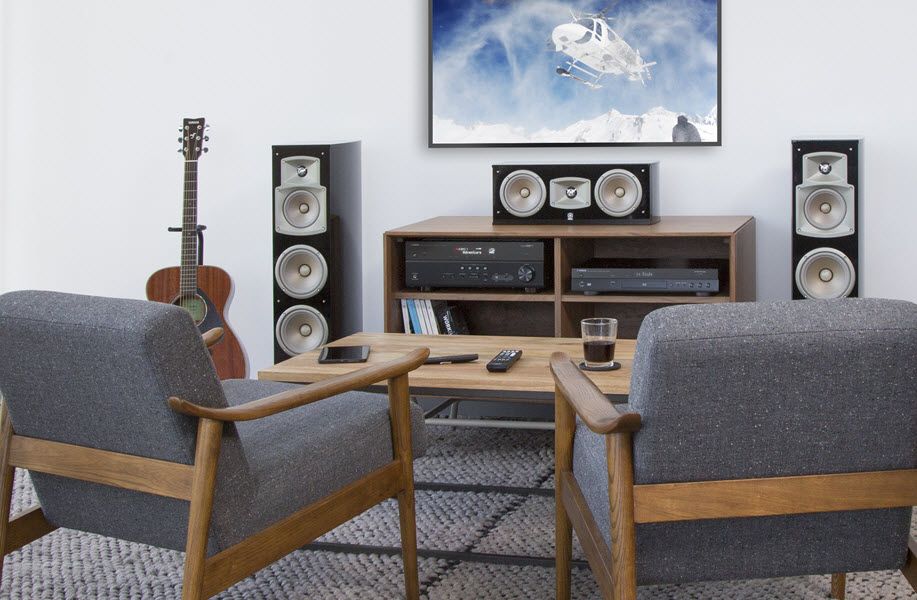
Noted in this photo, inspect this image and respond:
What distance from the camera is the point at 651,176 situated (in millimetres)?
4094

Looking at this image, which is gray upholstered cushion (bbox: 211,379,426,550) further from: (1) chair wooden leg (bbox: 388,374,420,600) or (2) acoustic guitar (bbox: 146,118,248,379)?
(2) acoustic guitar (bbox: 146,118,248,379)

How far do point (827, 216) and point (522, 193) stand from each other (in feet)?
3.60

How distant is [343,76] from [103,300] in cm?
295

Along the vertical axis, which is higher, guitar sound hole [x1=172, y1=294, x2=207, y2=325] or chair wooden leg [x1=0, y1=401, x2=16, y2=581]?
guitar sound hole [x1=172, y1=294, x2=207, y2=325]

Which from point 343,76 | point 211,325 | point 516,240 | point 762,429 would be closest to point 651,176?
point 516,240

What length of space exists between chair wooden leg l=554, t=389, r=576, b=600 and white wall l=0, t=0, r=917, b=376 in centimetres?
241

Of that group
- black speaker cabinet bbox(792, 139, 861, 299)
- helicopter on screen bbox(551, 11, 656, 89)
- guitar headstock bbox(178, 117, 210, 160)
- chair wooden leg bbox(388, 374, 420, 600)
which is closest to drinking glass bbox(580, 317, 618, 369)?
chair wooden leg bbox(388, 374, 420, 600)

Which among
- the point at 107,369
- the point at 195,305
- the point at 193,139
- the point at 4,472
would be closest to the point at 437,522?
the point at 4,472

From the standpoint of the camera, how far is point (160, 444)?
1937 mm

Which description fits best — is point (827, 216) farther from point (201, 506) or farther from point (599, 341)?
point (201, 506)

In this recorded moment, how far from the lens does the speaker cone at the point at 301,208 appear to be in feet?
13.6

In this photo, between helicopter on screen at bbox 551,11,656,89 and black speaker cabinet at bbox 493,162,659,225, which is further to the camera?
helicopter on screen at bbox 551,11,656,89

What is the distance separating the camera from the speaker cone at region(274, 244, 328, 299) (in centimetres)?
417

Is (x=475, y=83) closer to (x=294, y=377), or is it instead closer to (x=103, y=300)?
(x=294, y=377)
